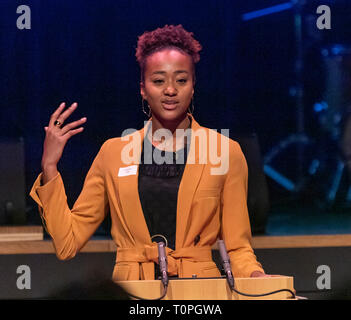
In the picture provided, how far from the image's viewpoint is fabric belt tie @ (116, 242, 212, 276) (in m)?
2.14

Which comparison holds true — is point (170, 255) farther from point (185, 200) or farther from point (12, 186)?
point (12, 186)

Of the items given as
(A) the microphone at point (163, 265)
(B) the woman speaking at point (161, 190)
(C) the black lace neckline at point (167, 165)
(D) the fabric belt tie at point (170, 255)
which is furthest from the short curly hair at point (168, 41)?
(A) the microphone at point (163, 265)

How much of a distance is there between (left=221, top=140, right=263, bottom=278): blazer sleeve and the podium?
0.36m

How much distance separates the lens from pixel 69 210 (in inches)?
87.4

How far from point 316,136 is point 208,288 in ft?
7.29

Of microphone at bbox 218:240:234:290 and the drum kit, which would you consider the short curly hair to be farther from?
the drum kit

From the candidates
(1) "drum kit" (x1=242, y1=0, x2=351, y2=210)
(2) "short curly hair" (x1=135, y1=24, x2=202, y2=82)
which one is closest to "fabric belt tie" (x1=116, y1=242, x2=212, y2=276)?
(2) "short curly hair" (x1=135, y1=24, x2=202, y2=82)
